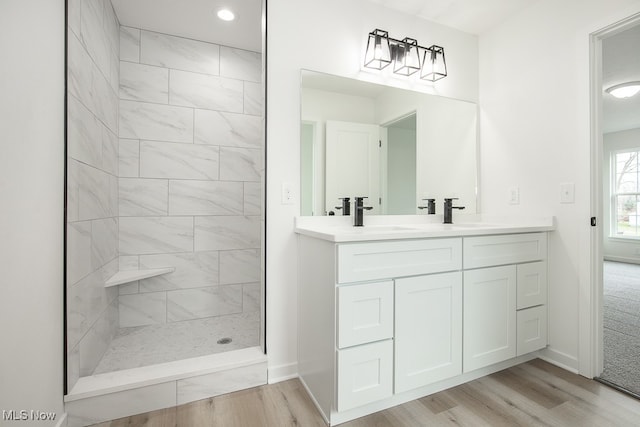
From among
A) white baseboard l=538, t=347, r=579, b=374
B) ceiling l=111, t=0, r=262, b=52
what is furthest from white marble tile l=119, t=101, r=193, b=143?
white baseboard l=538, t=347, r=579, b=374

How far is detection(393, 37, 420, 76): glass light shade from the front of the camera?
2064 millimetres

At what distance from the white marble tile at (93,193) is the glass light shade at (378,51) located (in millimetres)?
1769

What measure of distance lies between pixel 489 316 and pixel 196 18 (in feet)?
9.11

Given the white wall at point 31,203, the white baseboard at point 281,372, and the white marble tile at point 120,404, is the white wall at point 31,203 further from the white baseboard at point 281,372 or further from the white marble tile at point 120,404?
the white baseboard at point 281,372

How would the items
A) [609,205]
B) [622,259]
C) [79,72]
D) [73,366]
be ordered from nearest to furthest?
[73,366], [79,72], [622,259], [609,205]

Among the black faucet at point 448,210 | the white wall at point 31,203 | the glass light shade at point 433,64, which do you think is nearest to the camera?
the white wall at point 31,203

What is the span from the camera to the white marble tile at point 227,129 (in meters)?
2.53

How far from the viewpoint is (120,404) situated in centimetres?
144

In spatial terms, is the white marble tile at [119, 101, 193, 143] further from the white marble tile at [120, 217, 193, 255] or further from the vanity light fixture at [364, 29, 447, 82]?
the vanity light fixture at [364, 29, 447, 82]

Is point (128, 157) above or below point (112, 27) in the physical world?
below

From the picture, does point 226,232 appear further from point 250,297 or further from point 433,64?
point 433,64

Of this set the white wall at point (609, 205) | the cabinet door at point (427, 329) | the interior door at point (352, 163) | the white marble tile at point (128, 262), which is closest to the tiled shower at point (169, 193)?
the white marble tile at point (128, 262)

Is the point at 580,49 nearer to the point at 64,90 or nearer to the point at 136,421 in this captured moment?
the point at 64,90

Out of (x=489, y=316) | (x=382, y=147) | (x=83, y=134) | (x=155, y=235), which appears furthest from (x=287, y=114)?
(x=489, y=316)
